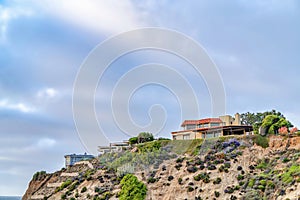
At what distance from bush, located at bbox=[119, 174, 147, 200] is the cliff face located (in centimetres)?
184

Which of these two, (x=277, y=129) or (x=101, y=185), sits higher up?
(x=277, y=129)

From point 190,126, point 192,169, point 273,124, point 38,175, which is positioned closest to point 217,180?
point 192,169

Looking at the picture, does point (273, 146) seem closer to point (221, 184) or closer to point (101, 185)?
point (221, 184)

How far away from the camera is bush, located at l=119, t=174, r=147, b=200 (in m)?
52.8

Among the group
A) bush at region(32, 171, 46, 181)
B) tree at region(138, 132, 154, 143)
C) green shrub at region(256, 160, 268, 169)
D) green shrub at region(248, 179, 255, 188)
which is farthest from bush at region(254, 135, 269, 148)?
bush at region(32, 171, 46, 181)

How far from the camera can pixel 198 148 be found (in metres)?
62.2

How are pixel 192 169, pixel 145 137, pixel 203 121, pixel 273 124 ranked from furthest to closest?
pixel 145 137 → pixel 203 121 → pixel 273 124 → pixel 192 169

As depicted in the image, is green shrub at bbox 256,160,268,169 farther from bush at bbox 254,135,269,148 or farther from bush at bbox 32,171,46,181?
bush at bbox 32,171,46,181

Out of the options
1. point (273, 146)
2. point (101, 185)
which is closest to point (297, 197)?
Result: point (273, 146)

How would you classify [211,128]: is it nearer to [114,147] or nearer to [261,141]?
[261,141]

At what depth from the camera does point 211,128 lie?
68.1m

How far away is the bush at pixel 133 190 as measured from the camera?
173 ft

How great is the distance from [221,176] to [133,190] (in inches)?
486

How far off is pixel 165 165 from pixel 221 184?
1228 centimetres
